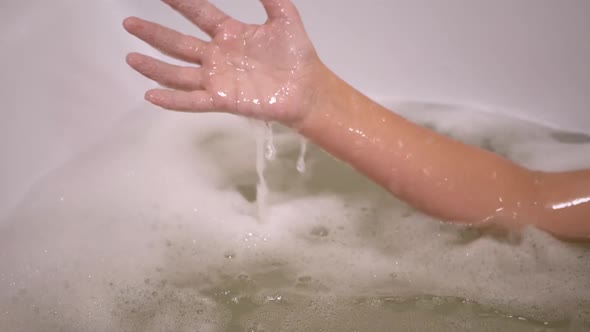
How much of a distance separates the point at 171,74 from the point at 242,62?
0.29 ft

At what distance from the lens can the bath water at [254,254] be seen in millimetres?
939

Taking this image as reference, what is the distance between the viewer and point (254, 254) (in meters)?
1.05

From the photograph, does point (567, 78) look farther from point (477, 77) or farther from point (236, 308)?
point (236, 308)

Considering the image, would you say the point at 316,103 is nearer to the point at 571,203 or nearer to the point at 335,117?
the point at 335,117

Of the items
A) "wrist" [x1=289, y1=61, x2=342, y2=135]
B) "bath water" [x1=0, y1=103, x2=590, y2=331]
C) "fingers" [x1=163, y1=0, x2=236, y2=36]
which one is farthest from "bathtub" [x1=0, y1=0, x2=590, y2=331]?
"fingers" [x1=163, y1=0, x2=236, y2=36]

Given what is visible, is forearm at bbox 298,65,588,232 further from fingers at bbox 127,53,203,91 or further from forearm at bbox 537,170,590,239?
fingers at bbox 127,53,203,91

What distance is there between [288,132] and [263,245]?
28cm

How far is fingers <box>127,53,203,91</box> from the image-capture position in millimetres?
828

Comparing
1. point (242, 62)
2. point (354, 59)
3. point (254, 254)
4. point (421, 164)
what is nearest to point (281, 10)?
point (242, 62)

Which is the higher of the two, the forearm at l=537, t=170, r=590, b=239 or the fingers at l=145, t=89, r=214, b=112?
the fingers at l=145, t=89, r=214, b=112

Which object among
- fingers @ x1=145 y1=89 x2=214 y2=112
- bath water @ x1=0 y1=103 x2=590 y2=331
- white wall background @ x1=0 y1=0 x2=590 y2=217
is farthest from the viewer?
white wall background @ x1=0 y1=0 x2=590 y2=217

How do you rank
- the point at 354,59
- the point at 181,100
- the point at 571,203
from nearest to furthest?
the point at 181,100
the point at 571,203
the point at 354,59

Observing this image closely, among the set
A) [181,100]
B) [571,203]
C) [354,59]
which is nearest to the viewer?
[181,100]

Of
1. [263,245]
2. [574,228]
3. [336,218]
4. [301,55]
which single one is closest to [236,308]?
[263,245]
